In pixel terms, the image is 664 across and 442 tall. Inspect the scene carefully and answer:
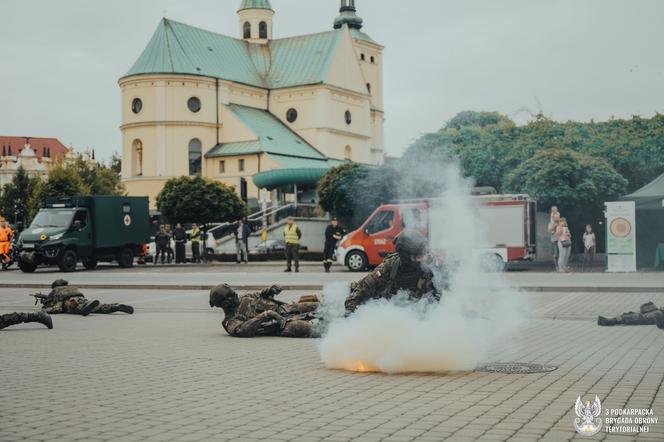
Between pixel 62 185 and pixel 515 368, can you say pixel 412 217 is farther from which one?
pixel 62 185

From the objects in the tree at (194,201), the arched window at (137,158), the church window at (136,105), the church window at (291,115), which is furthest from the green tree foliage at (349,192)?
the arched window at (137,158)

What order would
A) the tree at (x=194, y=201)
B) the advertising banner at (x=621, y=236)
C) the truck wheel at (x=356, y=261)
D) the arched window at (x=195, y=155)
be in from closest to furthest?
A: the advertising banner at (x=621, y=236)
the truck wheel at (x=356, y=261)
the tree at (x=194, y=201)
the arched window at (x=195, y=155)

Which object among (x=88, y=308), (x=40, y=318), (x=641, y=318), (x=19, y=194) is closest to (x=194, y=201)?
(x=88, y=308)

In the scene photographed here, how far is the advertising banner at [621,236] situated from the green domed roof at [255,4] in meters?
83.3

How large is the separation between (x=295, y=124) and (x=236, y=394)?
88.8 m

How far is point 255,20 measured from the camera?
10300cm

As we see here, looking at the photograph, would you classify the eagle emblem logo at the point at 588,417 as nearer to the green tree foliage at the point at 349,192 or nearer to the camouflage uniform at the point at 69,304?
the camouflage uniform at the point at 69,304

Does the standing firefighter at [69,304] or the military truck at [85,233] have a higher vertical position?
the military truck at [85,233]

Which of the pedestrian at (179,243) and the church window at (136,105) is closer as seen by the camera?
the pedestrian at (179,243)

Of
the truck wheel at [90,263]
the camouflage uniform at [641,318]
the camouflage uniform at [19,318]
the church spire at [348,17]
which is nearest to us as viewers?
the camouflage uniform at [641,318]

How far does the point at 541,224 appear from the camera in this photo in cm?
3662

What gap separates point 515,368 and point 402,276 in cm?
137

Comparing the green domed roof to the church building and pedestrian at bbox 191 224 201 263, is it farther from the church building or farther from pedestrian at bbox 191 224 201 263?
pedestrian at bbox 191 224 201 263

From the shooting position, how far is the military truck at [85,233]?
32.7 meters
